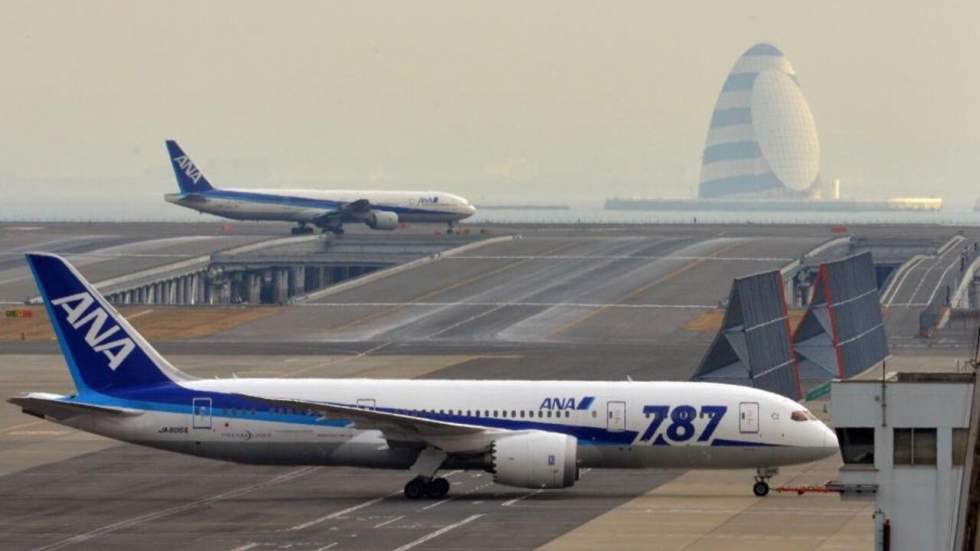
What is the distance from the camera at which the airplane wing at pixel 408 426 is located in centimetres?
5497

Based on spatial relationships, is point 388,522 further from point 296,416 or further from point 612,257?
point 612,257

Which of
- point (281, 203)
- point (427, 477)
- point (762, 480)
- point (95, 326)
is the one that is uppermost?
point (281, 203)

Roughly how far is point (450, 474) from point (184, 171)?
385ft

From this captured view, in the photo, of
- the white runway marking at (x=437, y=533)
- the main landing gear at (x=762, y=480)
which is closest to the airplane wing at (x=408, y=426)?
the white runway marking at (x=437, y=533)

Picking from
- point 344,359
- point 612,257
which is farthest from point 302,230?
point 344,359

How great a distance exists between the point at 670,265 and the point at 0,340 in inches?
2141

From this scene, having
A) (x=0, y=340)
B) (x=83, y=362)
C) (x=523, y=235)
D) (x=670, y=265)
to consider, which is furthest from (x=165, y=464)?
(x=523, y=235)

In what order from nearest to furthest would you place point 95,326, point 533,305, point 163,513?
1. point 163,513
2. point 95,326
3. point 533,305

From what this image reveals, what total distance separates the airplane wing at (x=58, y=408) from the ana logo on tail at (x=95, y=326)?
136 centimetres

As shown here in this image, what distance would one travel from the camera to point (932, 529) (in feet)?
107

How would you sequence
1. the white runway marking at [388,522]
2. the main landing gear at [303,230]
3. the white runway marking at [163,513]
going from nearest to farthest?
the white runway marking at [163,513]
the white runway marking at [388,522]
the main landing gear at [303,230]

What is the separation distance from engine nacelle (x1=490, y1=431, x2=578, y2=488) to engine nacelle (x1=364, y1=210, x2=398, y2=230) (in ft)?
401

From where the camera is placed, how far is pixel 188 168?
176250 millimetres

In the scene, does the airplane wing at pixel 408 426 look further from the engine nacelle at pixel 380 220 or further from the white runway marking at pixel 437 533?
the engine nacelle at pixel 380 220
